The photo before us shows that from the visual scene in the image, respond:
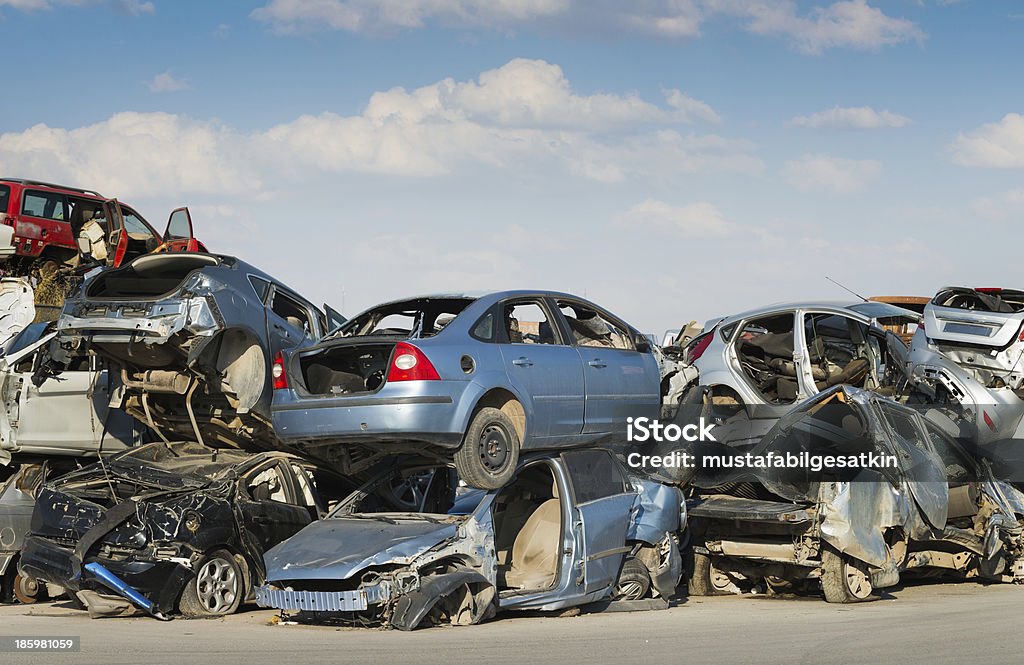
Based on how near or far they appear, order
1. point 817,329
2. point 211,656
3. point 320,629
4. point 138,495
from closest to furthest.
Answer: point 211,656
point 320,629
point 138,495
point 817,329

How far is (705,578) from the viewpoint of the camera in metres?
11.7

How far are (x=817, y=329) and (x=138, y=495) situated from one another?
7698 mm

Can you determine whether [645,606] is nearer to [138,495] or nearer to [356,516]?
[356,516]

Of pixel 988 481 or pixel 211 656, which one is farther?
pixel 988 481

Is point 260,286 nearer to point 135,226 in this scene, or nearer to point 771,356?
point 771,356

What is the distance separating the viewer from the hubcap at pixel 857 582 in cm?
1067

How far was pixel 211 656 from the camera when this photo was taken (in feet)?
25.0

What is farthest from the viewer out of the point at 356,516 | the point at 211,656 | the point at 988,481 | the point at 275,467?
the point at 988,481

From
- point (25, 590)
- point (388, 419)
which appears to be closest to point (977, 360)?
point (388, 419)

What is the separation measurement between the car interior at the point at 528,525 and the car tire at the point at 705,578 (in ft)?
6.71

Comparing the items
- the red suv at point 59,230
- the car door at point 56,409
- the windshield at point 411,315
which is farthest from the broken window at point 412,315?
the red suv at point 59,230

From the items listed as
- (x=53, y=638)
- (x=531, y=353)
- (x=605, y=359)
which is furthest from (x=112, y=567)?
(x=605, y=359)

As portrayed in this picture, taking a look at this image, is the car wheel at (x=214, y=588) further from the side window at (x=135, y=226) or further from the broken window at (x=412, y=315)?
the side window at (x=135, y=226)

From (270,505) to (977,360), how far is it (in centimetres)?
774
